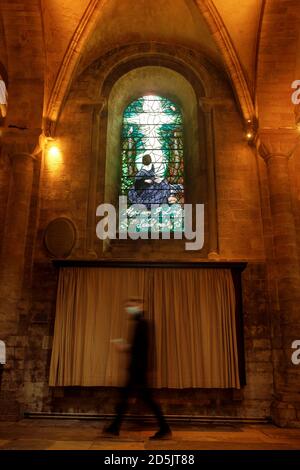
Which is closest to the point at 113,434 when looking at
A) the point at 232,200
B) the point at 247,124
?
the point at 232,200

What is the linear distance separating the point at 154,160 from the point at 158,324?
419 cm

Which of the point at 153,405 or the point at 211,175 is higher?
the point at 211,175

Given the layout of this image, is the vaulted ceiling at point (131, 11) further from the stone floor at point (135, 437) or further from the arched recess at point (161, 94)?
the stone floor at point (135, 437)

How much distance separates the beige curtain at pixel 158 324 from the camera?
6.29 m

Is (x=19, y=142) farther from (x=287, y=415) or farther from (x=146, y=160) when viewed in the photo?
(x=287, y=415)

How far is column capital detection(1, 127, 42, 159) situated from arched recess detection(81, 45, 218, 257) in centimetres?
125

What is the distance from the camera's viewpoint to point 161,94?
9.67 meters

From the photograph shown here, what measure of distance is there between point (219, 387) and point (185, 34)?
7912mm

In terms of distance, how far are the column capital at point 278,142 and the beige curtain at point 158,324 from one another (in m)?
2.63

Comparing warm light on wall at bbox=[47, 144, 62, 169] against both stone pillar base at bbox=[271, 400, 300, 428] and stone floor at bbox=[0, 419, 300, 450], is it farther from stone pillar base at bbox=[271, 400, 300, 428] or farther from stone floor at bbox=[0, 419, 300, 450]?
stone pillar base at bbox=[271, 400, 300, 428]

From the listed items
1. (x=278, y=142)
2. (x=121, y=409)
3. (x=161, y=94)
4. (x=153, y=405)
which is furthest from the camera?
(x=161, y=94)

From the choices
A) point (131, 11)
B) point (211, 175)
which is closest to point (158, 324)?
point (211, 175)

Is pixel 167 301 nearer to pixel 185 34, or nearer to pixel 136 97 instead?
pixel 136 97

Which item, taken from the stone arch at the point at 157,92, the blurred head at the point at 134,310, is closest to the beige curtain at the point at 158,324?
the stone arch at the point at 157,92
